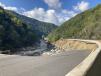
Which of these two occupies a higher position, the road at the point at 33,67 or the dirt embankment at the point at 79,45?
the road at the point at 33,67

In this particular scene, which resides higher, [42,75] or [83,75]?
[83,75]

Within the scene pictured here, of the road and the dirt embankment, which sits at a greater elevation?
the road

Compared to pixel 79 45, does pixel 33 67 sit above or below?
above

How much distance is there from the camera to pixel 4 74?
15.5 m

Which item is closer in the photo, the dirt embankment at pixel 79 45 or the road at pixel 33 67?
the road at pixel 33 67

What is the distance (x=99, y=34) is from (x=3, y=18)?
149 feet

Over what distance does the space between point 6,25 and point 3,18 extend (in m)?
7.43

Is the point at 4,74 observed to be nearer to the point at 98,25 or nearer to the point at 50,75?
the point at 50,75

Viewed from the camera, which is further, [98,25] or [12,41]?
[98,25]

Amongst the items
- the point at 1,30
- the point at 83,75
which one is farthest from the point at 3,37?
the point at 83,75

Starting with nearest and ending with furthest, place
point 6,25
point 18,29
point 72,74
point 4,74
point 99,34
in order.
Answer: point 72,74
point 4,74
point 99,34
point 6,25
point 18,29

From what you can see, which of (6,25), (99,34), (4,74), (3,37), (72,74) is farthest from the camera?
(6,25)

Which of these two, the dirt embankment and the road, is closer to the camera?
the road

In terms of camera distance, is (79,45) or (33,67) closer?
(33,67)
